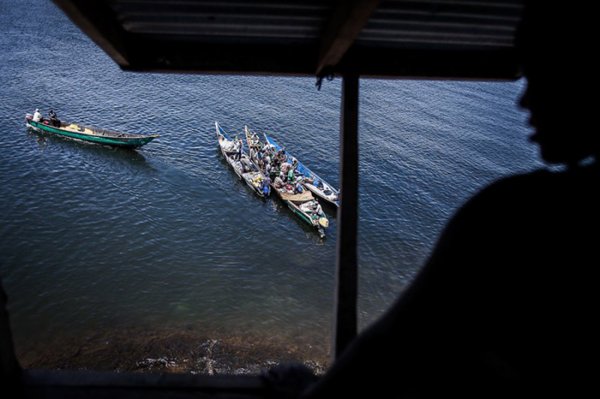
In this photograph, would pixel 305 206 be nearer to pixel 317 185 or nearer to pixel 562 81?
pixel 317 185

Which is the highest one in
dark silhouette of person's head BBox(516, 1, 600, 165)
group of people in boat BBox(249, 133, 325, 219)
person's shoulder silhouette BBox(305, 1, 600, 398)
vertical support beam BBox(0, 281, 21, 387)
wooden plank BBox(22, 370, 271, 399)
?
dark silhouette of person's head BBox(516, 1, 600, 165)

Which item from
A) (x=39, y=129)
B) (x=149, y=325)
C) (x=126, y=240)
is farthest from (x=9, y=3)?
(x=149, y=325)

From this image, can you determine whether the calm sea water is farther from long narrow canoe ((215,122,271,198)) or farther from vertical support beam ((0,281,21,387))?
vertical support beam ((0,281,21,387))

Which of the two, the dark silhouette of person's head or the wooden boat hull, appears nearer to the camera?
the dark silhouette of person's head

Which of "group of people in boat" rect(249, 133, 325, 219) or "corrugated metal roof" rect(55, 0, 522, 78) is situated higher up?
"corrugated metal roof" rect(55, 0, 522, 78)

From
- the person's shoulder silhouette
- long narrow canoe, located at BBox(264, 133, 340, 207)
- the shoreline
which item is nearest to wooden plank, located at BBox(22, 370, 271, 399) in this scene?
the person's shoulder silhouette

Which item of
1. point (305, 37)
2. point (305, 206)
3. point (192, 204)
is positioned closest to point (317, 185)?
point (305, 206)

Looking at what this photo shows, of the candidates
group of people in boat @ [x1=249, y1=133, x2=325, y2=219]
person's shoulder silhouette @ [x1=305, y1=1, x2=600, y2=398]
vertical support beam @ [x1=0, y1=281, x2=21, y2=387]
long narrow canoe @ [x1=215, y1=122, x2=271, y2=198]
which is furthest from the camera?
long narrow canoe @ [x1=215, y1=122, x2=271, y2=198]
